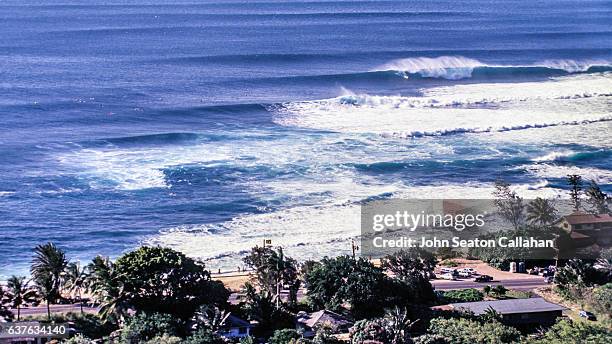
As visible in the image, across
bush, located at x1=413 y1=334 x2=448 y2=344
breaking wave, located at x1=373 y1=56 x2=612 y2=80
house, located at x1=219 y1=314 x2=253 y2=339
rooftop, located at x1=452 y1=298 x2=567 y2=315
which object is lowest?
bush, located at x1=413 y1=334 x2=448 y2=344

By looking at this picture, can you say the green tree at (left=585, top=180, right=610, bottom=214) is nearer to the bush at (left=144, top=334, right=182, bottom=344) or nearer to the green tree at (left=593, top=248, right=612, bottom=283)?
the green tree at (left=593, top=248, right=612, bottom=283)

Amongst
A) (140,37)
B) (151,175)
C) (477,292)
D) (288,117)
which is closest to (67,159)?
(151,175)

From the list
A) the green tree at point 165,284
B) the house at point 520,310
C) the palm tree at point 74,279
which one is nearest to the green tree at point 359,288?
the house at point 520,310

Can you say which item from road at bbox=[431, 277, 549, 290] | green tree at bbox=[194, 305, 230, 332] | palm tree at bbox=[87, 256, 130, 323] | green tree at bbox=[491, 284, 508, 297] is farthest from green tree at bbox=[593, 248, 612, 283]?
palm tree at bbox=[87, 256, 130, 323]

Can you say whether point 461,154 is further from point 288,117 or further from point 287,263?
point 287,263

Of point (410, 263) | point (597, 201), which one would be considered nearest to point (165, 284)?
point (410, 263)

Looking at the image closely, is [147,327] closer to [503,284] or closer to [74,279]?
[74,279]
